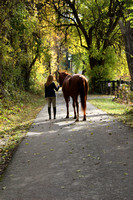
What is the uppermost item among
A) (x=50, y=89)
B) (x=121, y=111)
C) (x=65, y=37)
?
(x=65, y=37)

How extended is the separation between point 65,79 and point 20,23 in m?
5.19

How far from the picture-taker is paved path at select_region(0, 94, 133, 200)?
378 cm

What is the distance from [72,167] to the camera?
4.88 m

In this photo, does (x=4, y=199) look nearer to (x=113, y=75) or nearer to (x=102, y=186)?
(x=102, y=186)

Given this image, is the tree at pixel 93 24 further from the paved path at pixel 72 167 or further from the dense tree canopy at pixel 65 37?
the paved path at pixel 72 167

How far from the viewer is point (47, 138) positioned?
7.59 m

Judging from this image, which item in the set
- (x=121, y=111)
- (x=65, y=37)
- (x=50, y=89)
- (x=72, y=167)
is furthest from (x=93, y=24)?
(x=72, y=167)

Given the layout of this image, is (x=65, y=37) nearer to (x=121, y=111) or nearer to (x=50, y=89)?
(x=121, y=111)

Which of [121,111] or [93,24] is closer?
[121,111]

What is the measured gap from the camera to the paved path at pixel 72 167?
12.4 ft

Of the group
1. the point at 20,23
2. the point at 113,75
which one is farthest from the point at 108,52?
the point at 20,23

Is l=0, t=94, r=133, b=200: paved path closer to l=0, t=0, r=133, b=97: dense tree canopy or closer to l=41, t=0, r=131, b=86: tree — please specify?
l=0, t=0, r=133, b=97: dense tree canopy

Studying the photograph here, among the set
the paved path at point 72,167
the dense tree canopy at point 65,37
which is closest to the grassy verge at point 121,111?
the paved path at point 72,167

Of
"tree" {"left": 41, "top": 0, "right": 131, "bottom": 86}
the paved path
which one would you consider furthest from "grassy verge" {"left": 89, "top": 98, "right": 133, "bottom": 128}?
"tree" {"left": 41, "top": 0, "right": 131, "bottom": 86}
